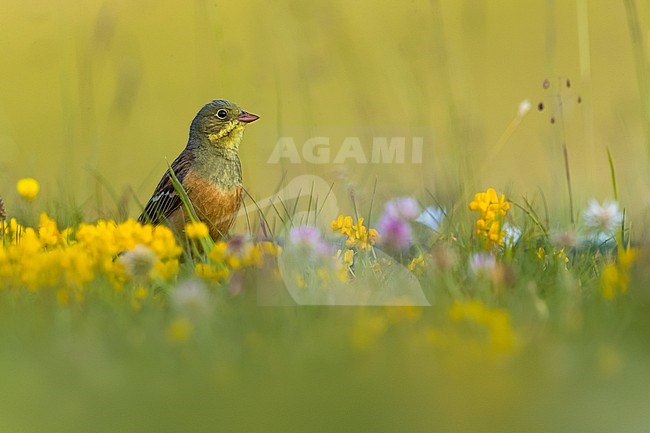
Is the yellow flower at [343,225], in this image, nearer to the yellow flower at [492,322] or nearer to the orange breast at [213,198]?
the orange breast at [213,198]

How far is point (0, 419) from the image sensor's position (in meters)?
1.54

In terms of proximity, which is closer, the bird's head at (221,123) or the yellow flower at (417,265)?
the yellow flower at (417,265)

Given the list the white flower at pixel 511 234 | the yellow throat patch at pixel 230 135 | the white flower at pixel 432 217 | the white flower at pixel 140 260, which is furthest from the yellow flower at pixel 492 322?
the yellow throat patch at pixel 230 135

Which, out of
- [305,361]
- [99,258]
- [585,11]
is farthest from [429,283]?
[585,11]

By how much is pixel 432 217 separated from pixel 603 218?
0.52 m

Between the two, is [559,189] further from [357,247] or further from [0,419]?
[0,419]

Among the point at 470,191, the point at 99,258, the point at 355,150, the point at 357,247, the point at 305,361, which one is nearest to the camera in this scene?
the point at 305,361

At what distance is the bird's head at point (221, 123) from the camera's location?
115 inches

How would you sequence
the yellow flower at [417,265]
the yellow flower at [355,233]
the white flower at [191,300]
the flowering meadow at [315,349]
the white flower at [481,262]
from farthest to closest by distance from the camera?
1. the yellow flower at [355,233]
2. the yellow flower at [417,265]
3. the white flower at [481,262]
4. the white flower at [191,300]
5. the flowering meadow at [315,349]

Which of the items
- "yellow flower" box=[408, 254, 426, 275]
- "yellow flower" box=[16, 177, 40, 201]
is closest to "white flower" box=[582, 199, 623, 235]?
"yellow flower" box=[408, 254, 426, 275]

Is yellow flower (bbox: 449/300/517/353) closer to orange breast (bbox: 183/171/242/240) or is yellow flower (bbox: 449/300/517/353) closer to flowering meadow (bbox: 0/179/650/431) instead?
flowering meadow (bbox: 0/179/650/431)

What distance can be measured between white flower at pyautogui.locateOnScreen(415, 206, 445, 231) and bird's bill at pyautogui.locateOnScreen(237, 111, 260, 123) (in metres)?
0.59

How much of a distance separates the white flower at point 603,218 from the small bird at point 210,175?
43.2 inches

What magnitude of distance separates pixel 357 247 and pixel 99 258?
68 cm
